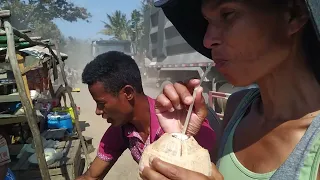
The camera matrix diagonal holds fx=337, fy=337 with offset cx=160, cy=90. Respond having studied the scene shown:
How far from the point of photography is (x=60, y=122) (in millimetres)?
6828

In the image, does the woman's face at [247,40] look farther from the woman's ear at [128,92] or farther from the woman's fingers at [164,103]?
the woman's ear at [128,92]

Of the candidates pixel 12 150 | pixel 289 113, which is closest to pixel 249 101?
pixel 289 113

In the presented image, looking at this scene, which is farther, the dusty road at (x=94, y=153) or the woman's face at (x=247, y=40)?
the dusty road at (x=94, y=153)

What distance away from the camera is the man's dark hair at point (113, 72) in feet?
8.19

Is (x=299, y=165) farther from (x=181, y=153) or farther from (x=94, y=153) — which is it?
(x=94, y=153)

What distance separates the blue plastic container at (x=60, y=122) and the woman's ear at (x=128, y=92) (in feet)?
15.2

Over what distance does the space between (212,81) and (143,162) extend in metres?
7.71

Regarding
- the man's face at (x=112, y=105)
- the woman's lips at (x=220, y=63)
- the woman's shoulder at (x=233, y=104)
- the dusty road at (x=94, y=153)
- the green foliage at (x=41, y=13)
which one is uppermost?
the green foliage at (x=41, y=13)

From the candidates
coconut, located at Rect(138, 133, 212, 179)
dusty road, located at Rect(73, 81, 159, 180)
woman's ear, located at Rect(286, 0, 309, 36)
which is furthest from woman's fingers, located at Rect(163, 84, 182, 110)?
dusty road, located at Rect(73, 81, 159, 180)

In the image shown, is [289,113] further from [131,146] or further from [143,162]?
[131,146]

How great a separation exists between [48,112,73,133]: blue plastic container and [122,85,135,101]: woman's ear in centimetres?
462

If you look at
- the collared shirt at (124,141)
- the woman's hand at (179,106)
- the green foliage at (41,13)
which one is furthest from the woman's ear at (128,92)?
the green foliage at (41,13)

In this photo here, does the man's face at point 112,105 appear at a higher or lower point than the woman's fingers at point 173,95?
lower

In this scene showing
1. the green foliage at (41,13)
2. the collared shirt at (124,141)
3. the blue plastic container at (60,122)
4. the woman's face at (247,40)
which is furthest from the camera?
the green foliage at (41,13)
